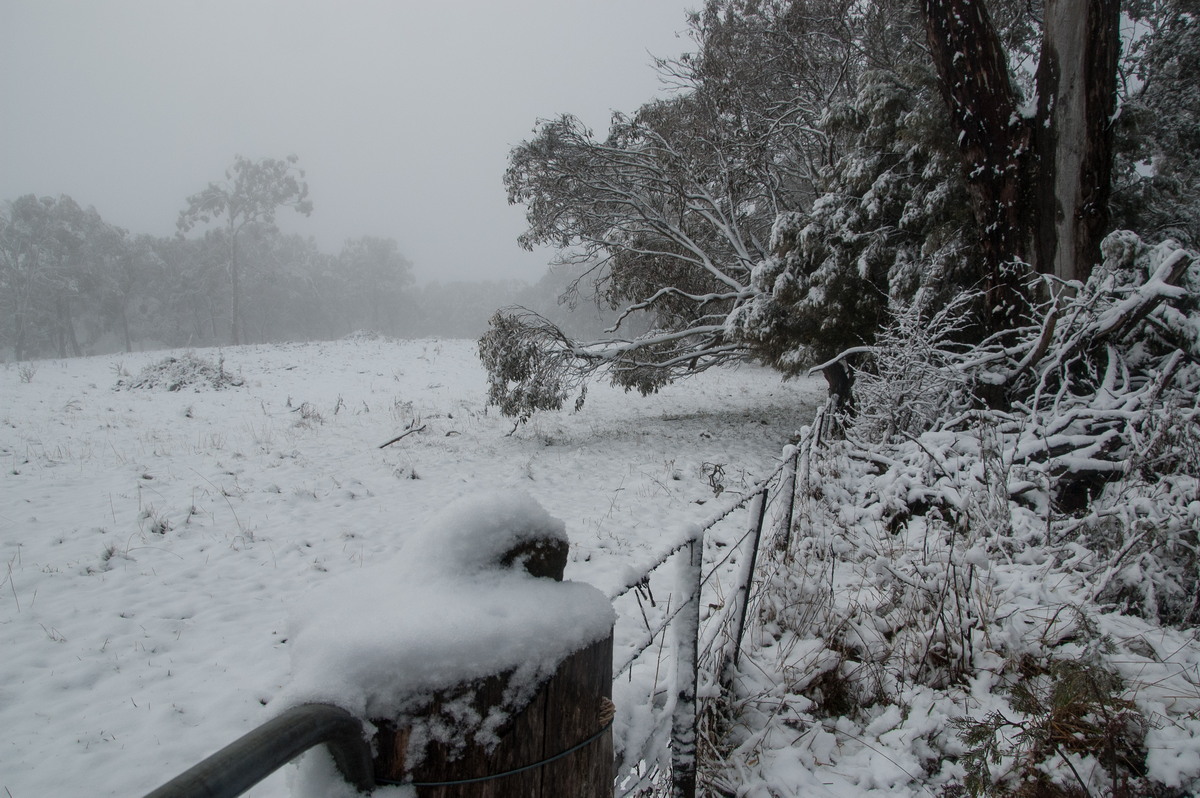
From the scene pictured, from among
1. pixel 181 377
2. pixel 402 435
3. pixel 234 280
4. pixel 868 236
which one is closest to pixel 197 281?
pixel 234 280

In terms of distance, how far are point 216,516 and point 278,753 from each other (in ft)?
19.9

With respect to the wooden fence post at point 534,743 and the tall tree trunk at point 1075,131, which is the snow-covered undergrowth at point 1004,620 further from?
the tall tree trunk at point 1075,131

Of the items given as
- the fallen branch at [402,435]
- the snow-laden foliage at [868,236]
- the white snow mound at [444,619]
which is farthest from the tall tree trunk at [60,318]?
the white snow mound at [444,619]

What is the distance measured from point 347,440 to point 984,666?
28.7 ft

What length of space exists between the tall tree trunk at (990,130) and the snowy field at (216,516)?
3691mm

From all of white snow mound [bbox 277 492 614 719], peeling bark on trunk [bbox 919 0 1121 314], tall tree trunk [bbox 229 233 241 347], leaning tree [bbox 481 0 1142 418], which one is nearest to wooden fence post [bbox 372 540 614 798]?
white snow mound [bbox 277 492 614 719]

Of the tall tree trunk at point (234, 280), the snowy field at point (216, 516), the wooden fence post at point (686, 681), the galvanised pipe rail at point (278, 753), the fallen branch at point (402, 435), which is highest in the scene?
the tall tree trunk at point (234, 280)

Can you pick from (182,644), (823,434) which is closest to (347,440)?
(182,644)

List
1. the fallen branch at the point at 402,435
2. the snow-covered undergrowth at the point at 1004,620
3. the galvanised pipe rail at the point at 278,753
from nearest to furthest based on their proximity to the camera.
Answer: the galvanised pipe rail at the point at 278,753
the snow-covered undergrowth at the point at 1004,620
the fallen branch at the point at 402,435

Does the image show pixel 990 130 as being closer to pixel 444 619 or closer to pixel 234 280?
pixel 444 619

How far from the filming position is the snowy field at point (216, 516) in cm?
285

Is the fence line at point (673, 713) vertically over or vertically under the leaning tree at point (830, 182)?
under

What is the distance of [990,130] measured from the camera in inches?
234

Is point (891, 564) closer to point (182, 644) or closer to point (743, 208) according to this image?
point (182, 644)
